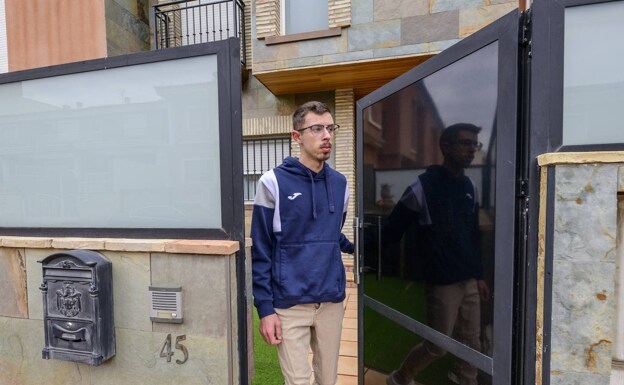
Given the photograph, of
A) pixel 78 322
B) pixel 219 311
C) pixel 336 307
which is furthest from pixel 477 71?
pixel 78 322

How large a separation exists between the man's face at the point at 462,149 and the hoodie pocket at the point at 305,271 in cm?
92

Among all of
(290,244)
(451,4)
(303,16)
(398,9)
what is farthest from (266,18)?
(290,244)

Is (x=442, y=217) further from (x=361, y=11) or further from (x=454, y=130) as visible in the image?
(x=361, y=11)

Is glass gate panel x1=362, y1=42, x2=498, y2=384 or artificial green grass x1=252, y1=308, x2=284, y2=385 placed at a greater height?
glass gate panel x1=362, y1=42, x2=498, y2=384

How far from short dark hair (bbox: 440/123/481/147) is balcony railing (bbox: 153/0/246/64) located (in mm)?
6232

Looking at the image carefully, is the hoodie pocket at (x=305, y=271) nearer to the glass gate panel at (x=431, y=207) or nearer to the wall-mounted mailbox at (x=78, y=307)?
the glass gate panel at (x=431, y=207)

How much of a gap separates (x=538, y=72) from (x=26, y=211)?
11.1ft

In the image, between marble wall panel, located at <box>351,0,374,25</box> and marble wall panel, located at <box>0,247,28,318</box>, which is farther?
marble wall panel, located at <box>351,0,374,25</box>

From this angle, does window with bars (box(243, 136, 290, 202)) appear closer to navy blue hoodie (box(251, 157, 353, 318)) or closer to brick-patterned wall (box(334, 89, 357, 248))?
brick-patterned wall (box(334, 89, 357, 248))

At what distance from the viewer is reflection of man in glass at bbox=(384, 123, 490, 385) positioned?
5.61 feet

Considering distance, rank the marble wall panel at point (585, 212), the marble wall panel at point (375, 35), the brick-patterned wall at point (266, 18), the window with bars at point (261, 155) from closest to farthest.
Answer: the marble wall panel at point (585, 212) → the marble wall panel at point (375, 35) → the brick-patterned wall at point (266, 18) → the window with bars at point (261, 155)

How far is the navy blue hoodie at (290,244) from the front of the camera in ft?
7.10

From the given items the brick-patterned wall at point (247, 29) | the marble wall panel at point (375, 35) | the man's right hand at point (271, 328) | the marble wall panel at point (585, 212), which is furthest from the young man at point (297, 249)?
the brick-patterned wall at point (247, 29)

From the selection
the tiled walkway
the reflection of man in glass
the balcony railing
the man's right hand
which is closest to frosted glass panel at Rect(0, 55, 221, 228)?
the man's right hand
